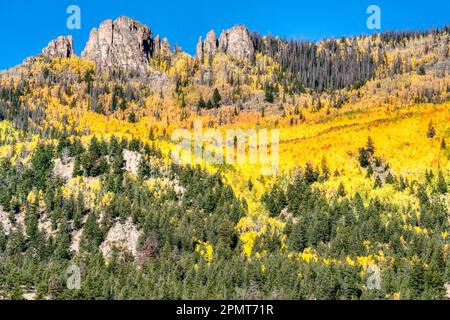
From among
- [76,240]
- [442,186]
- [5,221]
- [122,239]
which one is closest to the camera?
[122,239]

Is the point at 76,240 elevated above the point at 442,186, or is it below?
below

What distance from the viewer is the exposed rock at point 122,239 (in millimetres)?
173000

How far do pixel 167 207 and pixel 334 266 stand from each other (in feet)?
180

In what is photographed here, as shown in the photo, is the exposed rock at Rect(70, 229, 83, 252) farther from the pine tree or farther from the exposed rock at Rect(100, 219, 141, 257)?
the pine tree

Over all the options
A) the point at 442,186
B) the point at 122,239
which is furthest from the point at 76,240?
the point at 442,186

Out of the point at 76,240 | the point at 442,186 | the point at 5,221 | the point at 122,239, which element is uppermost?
the point at 442,186

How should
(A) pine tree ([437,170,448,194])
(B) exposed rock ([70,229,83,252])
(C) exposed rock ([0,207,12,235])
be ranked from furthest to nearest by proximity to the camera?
(A) pine tree ([437,170,448,194]), (C) exposed rock ([0,207,12,235]), (B) exposed rock ([70,229,83,252])

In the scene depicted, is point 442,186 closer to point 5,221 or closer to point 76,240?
point 76,240

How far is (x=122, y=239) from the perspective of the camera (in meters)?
178

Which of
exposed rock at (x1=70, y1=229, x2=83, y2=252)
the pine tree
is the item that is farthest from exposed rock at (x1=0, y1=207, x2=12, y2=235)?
the pine tree

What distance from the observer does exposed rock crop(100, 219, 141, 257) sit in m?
173

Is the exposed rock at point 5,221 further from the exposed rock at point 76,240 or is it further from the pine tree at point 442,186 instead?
the pine tree at point 442,186

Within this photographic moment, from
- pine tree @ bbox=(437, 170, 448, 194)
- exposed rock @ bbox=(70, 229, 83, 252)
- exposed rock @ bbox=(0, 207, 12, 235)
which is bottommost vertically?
exposed rock @ bbox=(70, 229, 83, 252)

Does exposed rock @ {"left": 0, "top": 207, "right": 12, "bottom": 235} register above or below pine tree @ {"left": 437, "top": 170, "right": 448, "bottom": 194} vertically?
below
